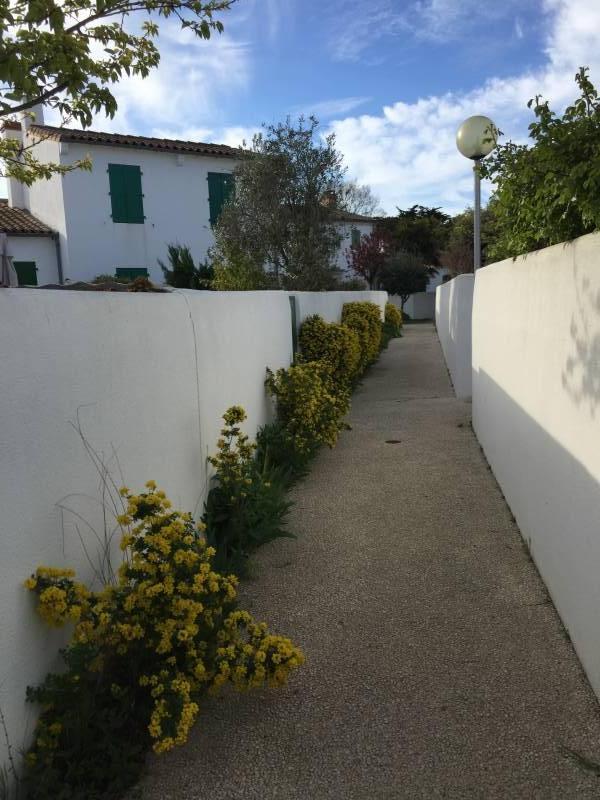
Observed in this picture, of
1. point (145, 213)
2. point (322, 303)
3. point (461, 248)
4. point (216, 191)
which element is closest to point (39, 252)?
point (145, 213)

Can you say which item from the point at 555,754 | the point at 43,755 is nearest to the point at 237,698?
the point at 43,755

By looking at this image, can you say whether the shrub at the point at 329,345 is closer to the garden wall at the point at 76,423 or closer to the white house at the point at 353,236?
the garden wall at the point at 76,423

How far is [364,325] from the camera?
1256 cm

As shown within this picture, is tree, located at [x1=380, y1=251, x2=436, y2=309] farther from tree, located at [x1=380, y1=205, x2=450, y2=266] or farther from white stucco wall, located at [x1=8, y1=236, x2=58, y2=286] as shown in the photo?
white stucco wall, located at [x1=8, y1=236, x2=58, y2=286]

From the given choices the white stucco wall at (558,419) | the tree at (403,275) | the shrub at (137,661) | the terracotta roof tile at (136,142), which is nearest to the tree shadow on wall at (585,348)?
the white stucco wall at (558,419)

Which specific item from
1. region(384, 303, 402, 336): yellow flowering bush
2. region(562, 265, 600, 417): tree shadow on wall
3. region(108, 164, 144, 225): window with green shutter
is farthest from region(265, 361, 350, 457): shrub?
region(384, 303, 402, 336): yellow flowering bush

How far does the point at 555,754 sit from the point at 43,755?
1722 millimetres

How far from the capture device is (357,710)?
259 centimetres

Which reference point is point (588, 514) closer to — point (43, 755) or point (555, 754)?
point (555, 754)

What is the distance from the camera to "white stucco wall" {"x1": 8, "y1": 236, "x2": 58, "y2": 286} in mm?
17188

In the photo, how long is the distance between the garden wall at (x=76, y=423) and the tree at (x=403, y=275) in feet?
99.1

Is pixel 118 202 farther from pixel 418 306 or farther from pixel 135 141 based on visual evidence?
pixel 418 306

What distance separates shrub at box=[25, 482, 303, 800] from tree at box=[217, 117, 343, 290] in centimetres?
979

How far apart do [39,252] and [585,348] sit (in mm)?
17159
